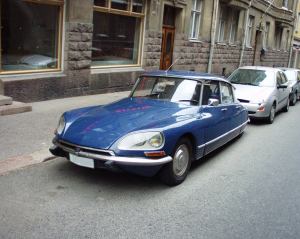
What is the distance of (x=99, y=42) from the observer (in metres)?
12.9

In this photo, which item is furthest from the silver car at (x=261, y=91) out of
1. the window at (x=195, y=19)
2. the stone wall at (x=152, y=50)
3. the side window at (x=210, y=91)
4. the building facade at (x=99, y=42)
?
the window at (x=195, y=19)

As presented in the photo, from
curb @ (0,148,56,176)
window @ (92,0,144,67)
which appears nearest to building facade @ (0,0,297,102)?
window @ (92,0,144,67)

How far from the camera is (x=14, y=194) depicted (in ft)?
15.9

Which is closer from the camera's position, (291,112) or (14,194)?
(14,194)

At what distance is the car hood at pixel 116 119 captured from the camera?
16.6 ft

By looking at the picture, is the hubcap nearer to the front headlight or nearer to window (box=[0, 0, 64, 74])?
the front headlight

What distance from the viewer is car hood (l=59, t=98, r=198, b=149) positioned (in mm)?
5055

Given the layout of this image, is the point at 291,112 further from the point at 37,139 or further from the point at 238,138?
the point at 37,139

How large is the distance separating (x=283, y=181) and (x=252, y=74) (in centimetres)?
639

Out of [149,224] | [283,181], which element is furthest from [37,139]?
[283,181]

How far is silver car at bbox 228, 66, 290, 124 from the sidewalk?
412 cm

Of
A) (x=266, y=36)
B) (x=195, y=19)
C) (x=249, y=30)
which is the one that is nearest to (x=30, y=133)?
(x=195, y=19)

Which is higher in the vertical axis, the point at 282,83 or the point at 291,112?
the point at 282,83

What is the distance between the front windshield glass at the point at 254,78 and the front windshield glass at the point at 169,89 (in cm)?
538
